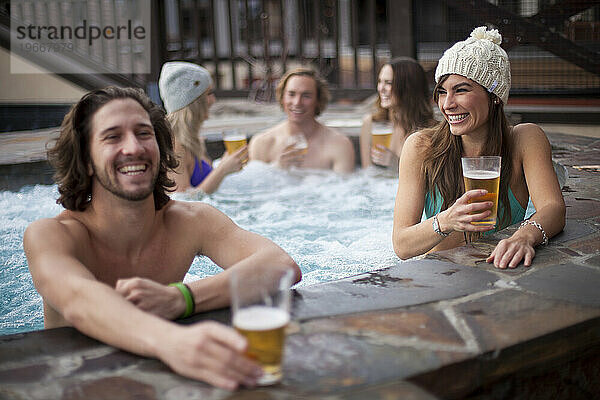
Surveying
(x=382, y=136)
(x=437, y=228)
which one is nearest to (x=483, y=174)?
(x=437, y=228)

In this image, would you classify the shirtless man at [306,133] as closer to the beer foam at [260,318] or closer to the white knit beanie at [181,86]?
the white knit beanie at [181,86]

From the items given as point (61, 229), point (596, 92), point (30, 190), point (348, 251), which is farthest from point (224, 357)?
point (596, 92)

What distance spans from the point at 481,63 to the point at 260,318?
174cm

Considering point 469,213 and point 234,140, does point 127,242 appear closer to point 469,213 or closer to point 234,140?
point 469,213

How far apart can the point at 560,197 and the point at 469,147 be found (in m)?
0.43

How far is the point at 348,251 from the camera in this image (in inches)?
157

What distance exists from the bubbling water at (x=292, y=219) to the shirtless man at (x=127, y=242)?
3.62 feet

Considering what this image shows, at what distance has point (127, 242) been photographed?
2197 mm

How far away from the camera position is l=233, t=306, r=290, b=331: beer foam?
4.29 ft

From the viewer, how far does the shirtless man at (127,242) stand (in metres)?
1.62

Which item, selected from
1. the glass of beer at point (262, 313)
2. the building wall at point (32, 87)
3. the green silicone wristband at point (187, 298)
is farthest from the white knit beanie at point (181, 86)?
the glass of beer at point (262, 313)

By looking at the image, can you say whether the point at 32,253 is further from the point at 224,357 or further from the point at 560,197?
the point at 560,197

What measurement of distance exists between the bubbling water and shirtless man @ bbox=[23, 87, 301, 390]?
43.4 inches

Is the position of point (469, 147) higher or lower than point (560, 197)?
higher
